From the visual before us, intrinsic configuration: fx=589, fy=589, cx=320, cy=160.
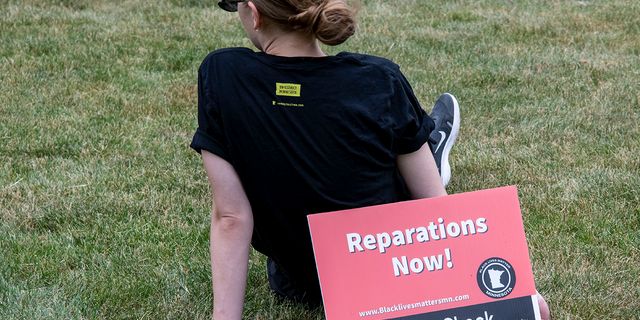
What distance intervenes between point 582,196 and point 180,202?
2.17 meters

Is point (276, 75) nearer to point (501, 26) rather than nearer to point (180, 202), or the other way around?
point (180, 202)

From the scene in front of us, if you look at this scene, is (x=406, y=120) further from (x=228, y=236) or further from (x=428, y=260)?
(x=228, y=236)

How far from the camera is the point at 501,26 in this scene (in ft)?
23.1

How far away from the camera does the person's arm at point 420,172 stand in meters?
1.84

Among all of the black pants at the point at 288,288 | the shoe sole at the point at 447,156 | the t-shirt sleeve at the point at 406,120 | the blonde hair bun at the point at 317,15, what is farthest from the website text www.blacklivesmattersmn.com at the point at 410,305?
the shoe sole at the point at 447,156

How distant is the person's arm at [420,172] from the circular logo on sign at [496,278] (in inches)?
10.7

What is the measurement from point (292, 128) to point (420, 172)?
0.47 metres

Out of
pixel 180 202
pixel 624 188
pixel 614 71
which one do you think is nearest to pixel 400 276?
pixel 180 202

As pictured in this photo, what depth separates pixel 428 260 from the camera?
5.63 feet

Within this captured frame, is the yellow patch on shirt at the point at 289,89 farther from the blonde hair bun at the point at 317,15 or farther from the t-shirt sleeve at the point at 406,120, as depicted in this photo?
the t-shirt sleeve at the point at 406,120

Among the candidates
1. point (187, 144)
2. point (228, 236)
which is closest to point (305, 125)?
point (228, 236)

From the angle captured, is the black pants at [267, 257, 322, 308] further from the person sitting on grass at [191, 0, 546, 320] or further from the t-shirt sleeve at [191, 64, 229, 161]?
the t-shirt sleeve at [191, 64, 229, 161]

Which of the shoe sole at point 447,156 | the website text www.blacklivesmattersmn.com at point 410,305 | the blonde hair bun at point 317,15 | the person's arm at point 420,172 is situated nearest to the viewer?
the blonde hair bun at point 317,15

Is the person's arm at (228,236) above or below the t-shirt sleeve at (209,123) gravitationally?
below
